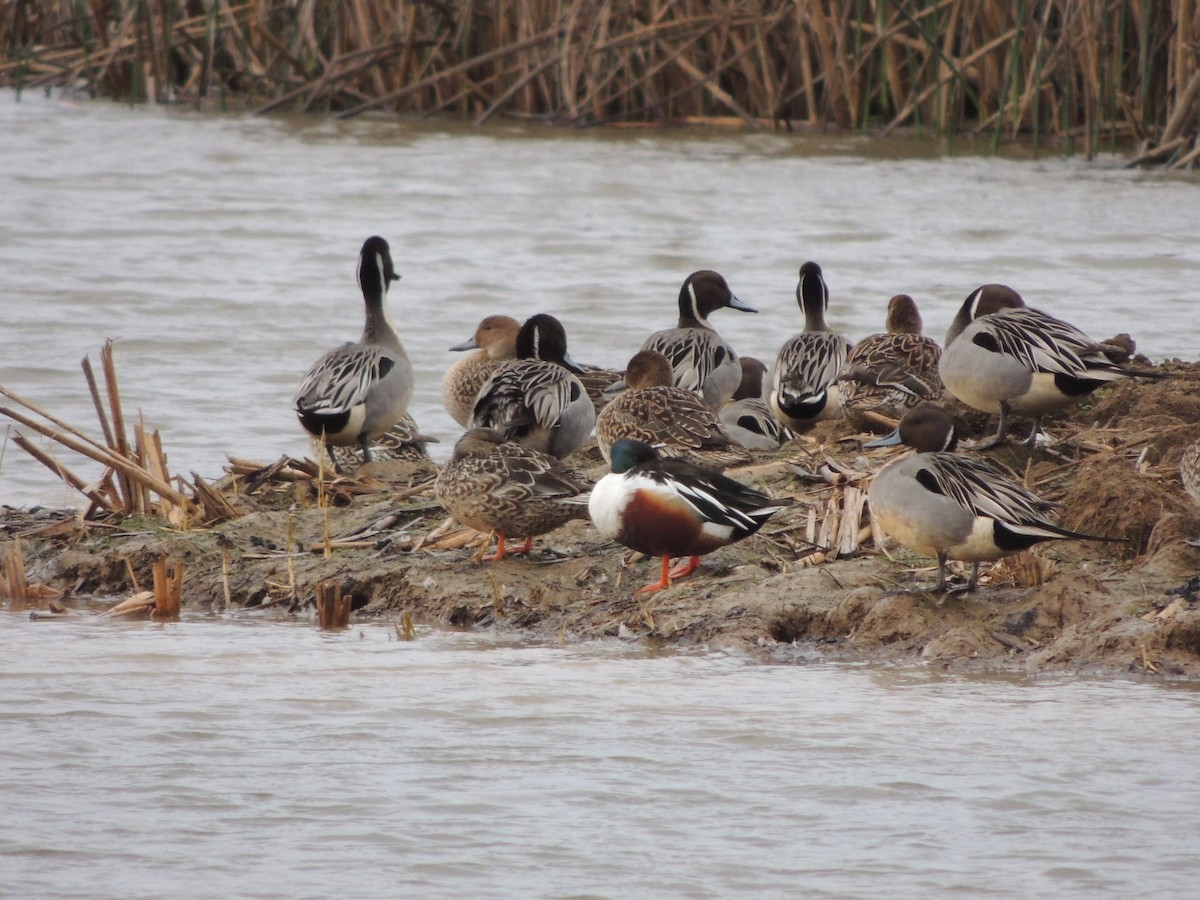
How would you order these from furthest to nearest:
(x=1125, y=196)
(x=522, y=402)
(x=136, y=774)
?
(x=1125, y=196) → (x=522, y=402) → (x=136, y=774)

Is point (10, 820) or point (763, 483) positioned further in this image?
point (763, 483)

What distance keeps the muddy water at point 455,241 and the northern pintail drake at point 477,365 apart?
2.91ft

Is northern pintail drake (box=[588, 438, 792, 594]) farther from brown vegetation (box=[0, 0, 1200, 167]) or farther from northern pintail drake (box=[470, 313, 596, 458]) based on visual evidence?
brown vegetation (box=[0, 0, 1200, 167])

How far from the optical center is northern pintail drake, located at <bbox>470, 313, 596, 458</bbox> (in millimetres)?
7914

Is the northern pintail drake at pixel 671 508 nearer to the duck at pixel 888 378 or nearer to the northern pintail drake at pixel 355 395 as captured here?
the duck at pixel 888 378

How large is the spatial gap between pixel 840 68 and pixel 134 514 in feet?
40.8

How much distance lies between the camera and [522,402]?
7945mm

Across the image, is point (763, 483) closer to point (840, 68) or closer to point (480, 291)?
point (480, 291)

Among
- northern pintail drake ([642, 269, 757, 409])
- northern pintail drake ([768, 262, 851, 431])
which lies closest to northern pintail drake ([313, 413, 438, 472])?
northern pintail drake ([642, 269, 757, 409])

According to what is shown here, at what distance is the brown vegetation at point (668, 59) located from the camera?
55.9ft

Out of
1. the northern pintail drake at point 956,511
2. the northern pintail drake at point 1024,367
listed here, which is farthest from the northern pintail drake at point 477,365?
the northern pintail drake at point 956,511

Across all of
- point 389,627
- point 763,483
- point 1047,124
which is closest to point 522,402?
point 763,483

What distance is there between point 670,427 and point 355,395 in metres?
1.53

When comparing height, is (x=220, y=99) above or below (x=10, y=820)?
above
